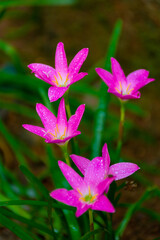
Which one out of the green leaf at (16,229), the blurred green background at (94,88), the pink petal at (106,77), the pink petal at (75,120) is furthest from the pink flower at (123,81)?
the blurred green background at (94,88)

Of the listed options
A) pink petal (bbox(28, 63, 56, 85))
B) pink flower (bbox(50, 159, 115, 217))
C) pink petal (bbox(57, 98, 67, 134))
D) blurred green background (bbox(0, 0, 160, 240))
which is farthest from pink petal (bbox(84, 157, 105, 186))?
blurred green background (bbox(0, 0, 160, 240))

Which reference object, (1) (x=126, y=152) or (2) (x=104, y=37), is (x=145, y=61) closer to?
(2) (x=104, y=37)

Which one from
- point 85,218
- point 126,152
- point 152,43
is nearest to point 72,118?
point 85,218

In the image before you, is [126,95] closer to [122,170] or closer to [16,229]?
[122,170]

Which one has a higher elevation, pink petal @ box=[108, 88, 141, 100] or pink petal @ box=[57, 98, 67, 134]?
pink petal @ box=[108, 88, 141, 100]

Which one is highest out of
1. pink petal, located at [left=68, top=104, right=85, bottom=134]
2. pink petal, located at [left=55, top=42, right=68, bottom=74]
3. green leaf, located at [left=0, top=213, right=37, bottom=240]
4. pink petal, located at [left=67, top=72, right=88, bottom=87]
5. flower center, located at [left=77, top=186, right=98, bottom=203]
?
pink petal, located at [left=67, top=72, right=88, bottom=87]

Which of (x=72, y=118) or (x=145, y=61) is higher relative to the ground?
(x=72, y=118)

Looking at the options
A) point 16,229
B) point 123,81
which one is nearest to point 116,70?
point 123,81

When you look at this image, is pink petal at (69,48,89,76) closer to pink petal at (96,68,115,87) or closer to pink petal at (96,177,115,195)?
pink petal at (96,68,115,87)
